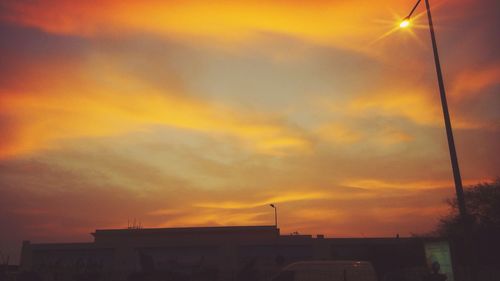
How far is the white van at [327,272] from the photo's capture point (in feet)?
64.0

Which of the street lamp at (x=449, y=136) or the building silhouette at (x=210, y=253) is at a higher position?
the street lamp at (x=449, y=136)

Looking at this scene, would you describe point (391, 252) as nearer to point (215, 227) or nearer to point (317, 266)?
point (215, 227)

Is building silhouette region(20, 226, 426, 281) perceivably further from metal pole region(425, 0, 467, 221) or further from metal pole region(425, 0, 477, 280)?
metal pole region(425, 0, 467, 221)

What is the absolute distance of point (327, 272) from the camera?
19.6m

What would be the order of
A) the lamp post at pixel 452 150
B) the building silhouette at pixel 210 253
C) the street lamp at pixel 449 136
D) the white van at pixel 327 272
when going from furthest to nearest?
1. the building silhouette at pixel 210 253
2. the white van at pixel 327 272
3. the street lamp at pixel 449 136
4. the lamp post at pixel 452 150

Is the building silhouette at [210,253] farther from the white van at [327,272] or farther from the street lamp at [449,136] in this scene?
the street lamp at [449,136]

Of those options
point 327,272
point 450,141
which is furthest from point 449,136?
point 327,272

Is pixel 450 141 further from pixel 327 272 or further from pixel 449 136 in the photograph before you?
pixel 327 272

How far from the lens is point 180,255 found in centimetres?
4922

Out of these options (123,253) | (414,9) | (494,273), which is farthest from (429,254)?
(123,253)

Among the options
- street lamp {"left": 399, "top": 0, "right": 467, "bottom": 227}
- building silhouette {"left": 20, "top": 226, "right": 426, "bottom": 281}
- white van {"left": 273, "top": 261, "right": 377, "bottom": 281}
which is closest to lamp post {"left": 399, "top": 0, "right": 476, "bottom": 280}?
street lamp {"left": 399, "top": 0, "right": 467, "bottom": 227}

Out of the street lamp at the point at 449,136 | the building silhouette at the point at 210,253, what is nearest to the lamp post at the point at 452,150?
the street lamp at the point at 449,136

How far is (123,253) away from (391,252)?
29.7m

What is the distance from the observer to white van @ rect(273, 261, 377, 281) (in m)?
19.5
